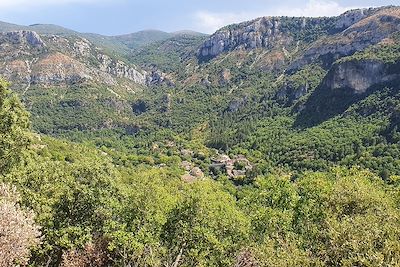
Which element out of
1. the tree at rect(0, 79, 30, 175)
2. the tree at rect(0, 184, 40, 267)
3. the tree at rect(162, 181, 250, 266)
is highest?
the tree at rect(0, 79, 30, 175)

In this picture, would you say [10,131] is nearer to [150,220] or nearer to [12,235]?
[12,235]

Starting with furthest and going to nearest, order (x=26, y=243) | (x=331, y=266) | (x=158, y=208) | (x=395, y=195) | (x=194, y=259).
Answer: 1. (x=395, y=195)
2. (x=158, y=208)
3. (x=194, y=259)
4. (x=26, y=243)
5. (x=331, y=266)

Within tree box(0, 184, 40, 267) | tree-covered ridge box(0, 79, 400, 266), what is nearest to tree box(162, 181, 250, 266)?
tree-covered ridge box(0, 79, 400, 266)

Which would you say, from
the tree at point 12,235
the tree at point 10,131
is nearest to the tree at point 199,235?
the tree at point 12,235

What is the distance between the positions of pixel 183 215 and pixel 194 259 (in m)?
3.73

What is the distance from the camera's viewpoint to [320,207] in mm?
37844

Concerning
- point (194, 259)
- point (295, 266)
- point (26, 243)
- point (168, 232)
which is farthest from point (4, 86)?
point (295, 266)

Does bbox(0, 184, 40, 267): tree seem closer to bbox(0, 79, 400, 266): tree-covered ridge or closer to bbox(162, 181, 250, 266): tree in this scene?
bbox(0, 79, 400, 266): tree-covered ridge

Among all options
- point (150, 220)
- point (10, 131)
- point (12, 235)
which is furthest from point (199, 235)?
point (10, 131)

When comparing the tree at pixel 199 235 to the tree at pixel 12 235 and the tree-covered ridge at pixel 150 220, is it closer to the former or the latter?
the tree-covered ridge at pixel 150 220

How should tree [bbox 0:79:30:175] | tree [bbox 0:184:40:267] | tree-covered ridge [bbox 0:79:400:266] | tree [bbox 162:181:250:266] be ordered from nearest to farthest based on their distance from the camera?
tree [bbox 0:184:40:267] < tree-covered ridge [bbox 0:79:400:266] < tree [bbox 162:181:250:266] < tree [bbox 0:79:30:175]

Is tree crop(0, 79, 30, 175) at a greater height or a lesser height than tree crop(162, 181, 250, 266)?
greater

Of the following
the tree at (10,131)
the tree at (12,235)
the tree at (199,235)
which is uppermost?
the tree at (10,131)

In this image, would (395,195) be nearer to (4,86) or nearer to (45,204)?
(45,204)
